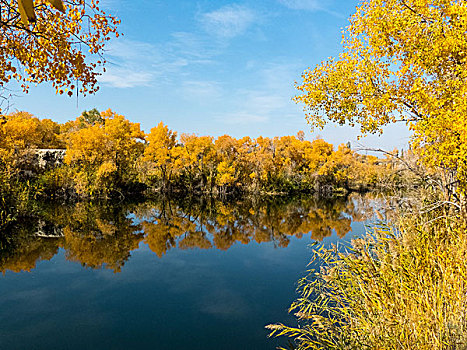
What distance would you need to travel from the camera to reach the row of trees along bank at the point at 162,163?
26.7 m

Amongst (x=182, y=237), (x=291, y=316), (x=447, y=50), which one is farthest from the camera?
(x=182, y=237)

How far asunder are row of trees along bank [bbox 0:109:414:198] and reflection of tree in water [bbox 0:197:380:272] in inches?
122

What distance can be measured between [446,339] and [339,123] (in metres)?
6.86

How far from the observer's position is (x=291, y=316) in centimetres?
772

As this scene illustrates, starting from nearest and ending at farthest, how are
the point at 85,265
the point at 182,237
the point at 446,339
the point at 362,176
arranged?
the point at 446,339 < the point at 85,265 < the point at 182,237 < the point at 362,176

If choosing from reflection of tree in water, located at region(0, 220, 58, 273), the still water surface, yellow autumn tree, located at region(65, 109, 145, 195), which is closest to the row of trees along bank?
yellow autumn tree, located at region(65, 109, 145, 195)

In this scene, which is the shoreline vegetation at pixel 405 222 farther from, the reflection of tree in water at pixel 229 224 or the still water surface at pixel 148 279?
the reflection of tree in water at pixel 229 224

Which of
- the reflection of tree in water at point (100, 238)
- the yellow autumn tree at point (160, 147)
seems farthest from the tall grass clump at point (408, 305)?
the yellow autumn tree at point (160, 147)

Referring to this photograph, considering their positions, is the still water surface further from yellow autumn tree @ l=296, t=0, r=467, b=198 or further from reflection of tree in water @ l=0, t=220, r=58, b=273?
yellow autumn tree @ l=296, t=0, r=467, b=198

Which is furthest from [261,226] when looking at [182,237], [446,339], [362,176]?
[362,176]

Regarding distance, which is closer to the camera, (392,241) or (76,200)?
(392,241)

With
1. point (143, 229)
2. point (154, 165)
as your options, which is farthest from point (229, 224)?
point (154, 165)

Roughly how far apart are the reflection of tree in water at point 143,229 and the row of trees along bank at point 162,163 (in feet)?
10.2

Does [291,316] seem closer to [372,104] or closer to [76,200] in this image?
[372,104]
